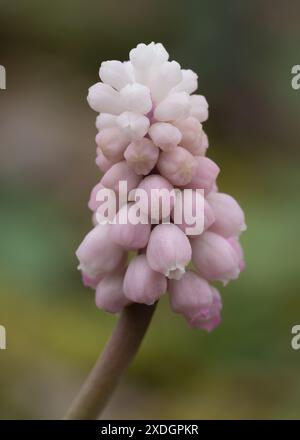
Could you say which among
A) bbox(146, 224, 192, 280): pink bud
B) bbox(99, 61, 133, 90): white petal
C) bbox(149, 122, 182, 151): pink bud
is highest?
bbox(99, 61, 133, 90): white petal

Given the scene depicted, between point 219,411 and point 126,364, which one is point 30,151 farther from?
point 126,364

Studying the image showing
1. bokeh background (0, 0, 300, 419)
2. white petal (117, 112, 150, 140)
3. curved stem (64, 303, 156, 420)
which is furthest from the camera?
bokeh background (0, 0, 300, 419)

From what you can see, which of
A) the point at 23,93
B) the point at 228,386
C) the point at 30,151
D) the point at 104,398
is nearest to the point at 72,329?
the point at 228,386

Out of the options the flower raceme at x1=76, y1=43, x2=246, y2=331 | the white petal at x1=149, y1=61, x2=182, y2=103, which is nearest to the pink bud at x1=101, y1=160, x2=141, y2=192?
the flower raceme at x1=76, y1=43, x2=246, y2=331

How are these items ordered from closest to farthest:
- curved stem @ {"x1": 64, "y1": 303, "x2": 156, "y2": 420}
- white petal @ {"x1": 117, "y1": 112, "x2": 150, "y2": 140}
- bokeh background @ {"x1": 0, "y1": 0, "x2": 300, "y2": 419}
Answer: white petal @ {"x1": 117, "y1": 112, "x2": 150, "y2": 140}, curved stem @ {"x1": 64, "y1": 303, "x2": 156, "y2": 420}, bokeh background @ {"x1": 0, "y1": 0, "x2": 300, "y2": 419}

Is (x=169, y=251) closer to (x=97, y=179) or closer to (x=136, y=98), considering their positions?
(x=136, y=98)

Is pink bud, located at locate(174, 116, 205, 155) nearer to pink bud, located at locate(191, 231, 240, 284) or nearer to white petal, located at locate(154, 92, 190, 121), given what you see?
white petal, located at locate(154, 92, 190, 121)
